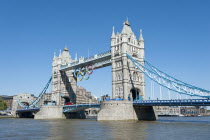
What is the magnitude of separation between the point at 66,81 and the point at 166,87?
43468 millimetres

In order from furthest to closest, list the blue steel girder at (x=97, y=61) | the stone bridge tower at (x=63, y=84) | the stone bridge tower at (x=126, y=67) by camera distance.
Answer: the stone bridge tower at (x=63, y=84) < the blue steel girder at (x=97, y=61) < the stone bridge tower at (x=126, y=67)

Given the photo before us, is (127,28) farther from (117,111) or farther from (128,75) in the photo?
(117,111)

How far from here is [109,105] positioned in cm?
5350

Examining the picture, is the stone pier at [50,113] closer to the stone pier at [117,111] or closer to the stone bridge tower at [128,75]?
the stone bridge tower at [128,75]

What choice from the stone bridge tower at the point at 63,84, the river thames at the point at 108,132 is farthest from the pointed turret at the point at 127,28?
the river thames at the point at 108,132

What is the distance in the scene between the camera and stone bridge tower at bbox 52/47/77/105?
8438 centimetres

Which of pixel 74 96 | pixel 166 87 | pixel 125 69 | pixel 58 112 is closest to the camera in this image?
pixel 166 87

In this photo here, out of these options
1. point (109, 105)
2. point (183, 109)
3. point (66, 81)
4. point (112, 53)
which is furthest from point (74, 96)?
point (183, 109)

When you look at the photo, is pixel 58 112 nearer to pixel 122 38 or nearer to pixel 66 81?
pixel 66 81

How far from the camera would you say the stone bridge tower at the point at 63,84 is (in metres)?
84.4

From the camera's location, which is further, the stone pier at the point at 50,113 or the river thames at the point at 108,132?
the stone pier at the point at 50,113

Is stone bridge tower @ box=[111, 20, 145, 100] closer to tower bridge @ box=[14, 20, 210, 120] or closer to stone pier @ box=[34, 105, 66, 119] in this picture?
tower bridge @ box=[14, 20, 210, 120]

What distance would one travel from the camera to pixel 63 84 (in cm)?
8494

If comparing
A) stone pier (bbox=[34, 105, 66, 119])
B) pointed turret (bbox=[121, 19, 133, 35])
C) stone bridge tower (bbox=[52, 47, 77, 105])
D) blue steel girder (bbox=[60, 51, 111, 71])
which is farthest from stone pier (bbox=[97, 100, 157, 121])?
stone bridge tower (bbox=[52, 47, 77, 105])
